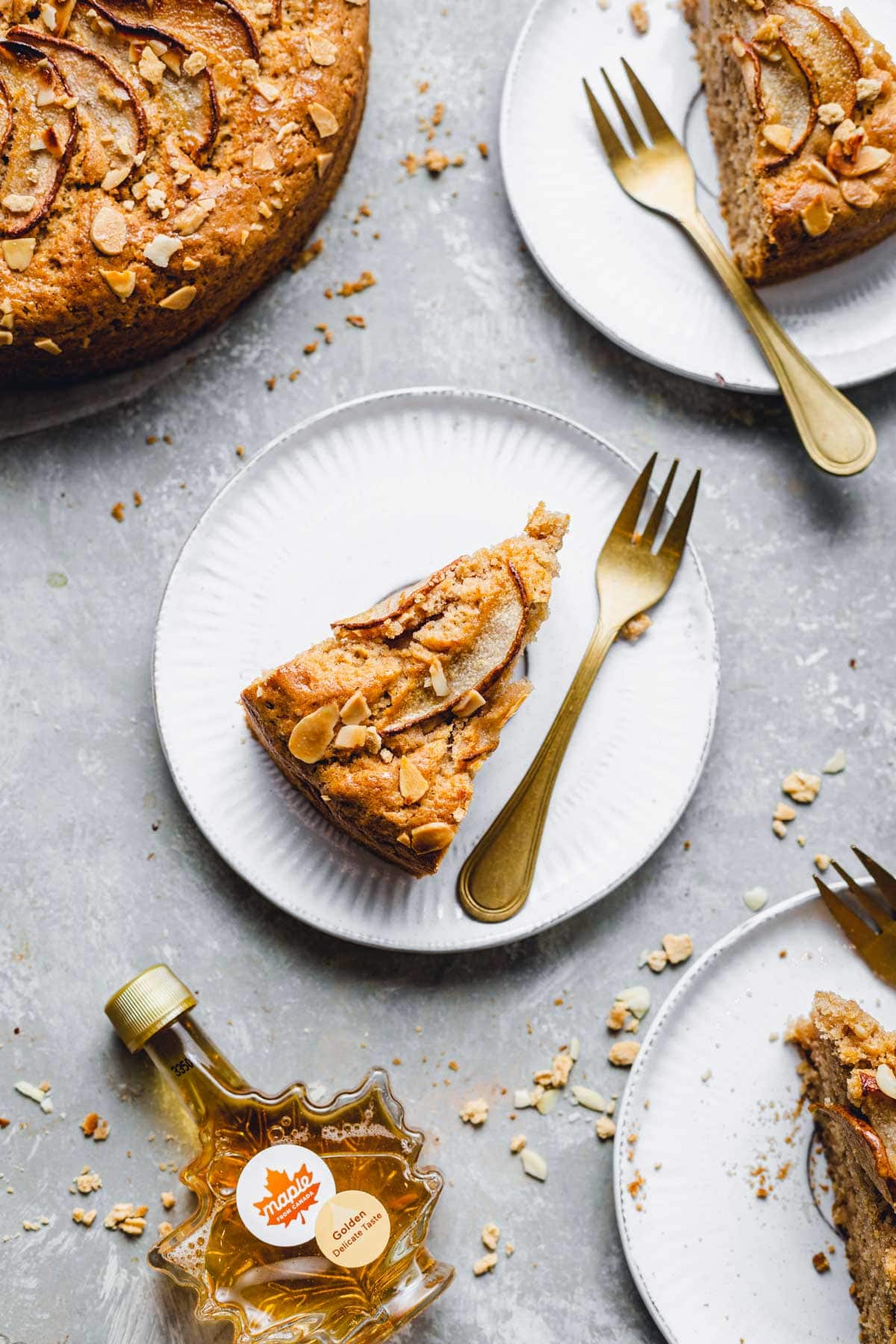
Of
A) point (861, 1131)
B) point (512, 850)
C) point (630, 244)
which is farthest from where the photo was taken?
point (630, 244)

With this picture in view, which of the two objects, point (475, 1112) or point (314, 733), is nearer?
point (314, 733)

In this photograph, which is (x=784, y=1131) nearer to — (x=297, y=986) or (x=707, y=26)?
(x=297, y=986)

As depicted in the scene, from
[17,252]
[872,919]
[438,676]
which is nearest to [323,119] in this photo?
[17,252]

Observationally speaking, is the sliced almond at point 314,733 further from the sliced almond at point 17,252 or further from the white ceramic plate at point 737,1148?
the sliced almond at point 17,252

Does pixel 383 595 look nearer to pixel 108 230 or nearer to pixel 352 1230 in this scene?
pixel 108 230

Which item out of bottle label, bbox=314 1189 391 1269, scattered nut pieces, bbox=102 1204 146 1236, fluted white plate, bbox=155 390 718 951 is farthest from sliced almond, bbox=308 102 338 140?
scattered nut pieces, bbox=102 1204 146 1236

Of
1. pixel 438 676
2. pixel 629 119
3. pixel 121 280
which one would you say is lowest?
pixel 438 676
